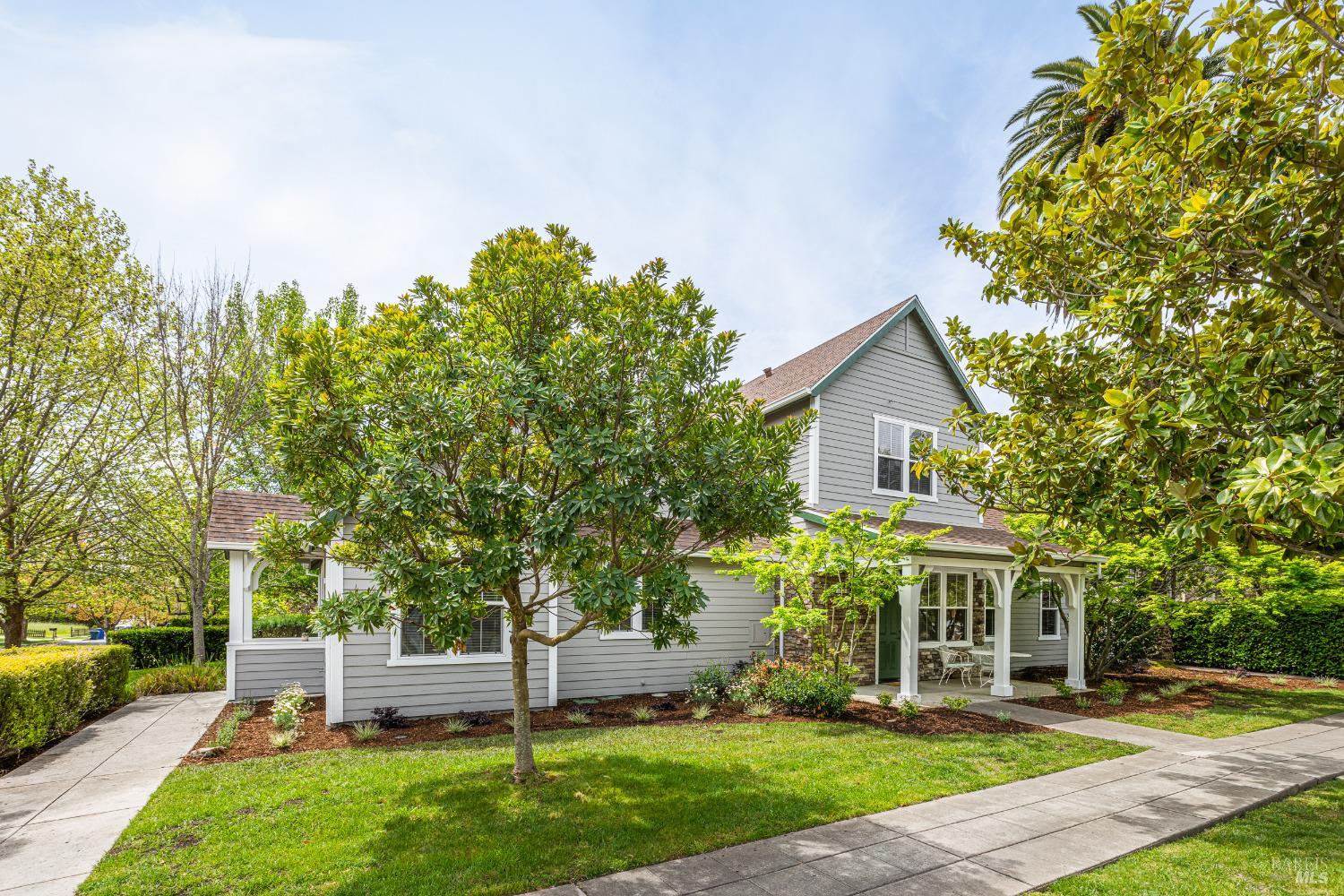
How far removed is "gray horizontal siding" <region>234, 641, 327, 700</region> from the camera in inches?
466

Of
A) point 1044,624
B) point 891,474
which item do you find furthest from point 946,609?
point 1044,624

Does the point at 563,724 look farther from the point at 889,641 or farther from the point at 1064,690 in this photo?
the point at 1064,690

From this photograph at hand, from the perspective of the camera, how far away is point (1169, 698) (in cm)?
1249

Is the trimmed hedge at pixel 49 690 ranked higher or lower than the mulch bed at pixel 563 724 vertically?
higher

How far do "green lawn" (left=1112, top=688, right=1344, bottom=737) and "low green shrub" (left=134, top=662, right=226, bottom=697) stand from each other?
650 inches

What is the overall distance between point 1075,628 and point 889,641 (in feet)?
12.5

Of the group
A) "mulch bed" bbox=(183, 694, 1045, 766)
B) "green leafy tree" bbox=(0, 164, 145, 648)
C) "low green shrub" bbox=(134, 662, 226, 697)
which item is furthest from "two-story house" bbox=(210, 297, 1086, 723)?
"green leafy tree" bbox=(0, 164, 145, 648)

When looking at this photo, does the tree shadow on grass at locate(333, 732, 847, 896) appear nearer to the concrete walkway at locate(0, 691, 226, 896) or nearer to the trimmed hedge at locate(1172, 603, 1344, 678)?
the concrete walkway at locate(0, 691, 226, 896)

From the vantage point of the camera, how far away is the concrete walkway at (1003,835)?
15.2ft

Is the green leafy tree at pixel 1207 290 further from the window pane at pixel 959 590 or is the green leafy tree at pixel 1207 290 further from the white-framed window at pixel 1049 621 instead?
the white-framed window at pixel 1049 621

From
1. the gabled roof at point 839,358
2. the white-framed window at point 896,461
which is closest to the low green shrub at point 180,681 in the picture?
the gabled roof at point 839,358

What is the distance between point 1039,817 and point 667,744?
404cm

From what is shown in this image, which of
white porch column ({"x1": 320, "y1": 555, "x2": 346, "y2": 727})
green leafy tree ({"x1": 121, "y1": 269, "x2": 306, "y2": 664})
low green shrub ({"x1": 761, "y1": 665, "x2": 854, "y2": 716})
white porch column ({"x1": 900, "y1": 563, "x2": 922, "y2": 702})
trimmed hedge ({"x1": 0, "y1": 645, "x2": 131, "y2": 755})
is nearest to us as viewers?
trimmed hedge ({"x1": 0, "y1": 645, "x2": 131, "y2": 755})

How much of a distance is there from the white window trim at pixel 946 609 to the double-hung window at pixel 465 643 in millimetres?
8527
